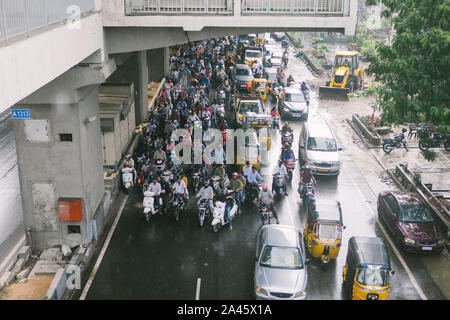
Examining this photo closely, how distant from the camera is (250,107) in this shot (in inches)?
1222

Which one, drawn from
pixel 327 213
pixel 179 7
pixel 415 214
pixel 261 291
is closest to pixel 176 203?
pixel 327 213

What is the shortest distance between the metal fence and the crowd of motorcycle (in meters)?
8.05

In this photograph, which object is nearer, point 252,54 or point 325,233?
point 325,233

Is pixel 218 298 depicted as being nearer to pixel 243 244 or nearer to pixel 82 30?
pixel 243 244

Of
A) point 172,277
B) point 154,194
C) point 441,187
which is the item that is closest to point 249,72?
point 441,187

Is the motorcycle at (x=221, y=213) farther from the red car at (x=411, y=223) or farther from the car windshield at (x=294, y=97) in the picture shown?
the car windshield at (x=294, y=97)

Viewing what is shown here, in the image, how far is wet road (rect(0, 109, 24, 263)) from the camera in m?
18.6

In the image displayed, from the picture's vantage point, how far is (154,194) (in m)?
19.6

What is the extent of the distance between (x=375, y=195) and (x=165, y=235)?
30.3 feet

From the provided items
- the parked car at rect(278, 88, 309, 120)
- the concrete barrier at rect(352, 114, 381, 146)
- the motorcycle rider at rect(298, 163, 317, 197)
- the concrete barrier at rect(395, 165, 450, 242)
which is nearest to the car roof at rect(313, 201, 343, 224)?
the motorcycle rider at rect(298, 163, 317, 197)

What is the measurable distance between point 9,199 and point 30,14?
12.4m

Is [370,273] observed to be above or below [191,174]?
above

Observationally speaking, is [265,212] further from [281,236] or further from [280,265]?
[280,265]

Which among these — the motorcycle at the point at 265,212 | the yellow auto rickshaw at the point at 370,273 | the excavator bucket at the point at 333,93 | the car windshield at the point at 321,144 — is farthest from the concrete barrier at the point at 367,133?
the yellow auto rickshaw at the point at 370,273
